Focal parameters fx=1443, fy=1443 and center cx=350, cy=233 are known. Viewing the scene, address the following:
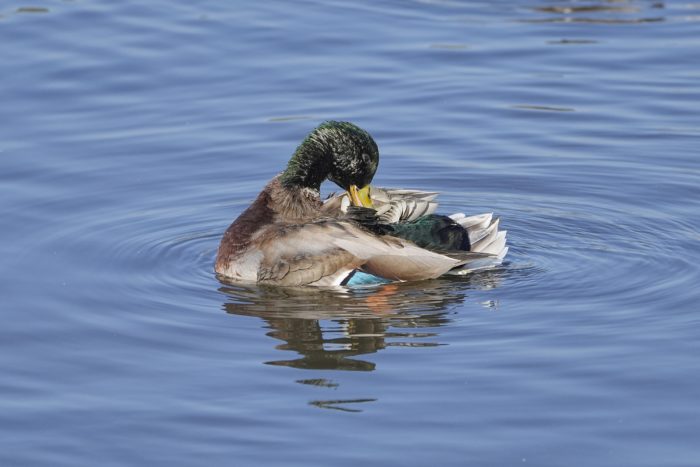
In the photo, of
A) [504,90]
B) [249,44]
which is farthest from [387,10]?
[504,90]

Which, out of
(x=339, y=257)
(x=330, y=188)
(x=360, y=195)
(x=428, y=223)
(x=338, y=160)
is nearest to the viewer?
(x=339, y=257)

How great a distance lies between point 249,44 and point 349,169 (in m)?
6.30

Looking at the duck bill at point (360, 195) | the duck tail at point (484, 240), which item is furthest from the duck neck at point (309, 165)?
the duck tail at point (484, 240)

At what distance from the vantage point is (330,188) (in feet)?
42.0

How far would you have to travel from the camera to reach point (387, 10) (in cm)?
1784

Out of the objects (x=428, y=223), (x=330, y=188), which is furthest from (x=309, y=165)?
(x=330, y=188)

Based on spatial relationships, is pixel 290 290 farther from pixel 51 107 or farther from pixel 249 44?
pixel 249 44

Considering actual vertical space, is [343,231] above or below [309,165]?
below

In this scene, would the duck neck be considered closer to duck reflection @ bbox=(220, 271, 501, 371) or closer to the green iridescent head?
the green iridescent head

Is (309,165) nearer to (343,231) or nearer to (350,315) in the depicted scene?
(343,231)

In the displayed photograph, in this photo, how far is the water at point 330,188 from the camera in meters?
7.54

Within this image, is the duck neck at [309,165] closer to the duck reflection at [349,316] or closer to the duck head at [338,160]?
the duck head at [338,160]

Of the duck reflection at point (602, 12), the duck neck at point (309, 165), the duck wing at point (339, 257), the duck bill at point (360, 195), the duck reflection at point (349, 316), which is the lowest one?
the duck reflection at point (349, 316)

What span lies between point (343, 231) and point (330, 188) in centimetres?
283
